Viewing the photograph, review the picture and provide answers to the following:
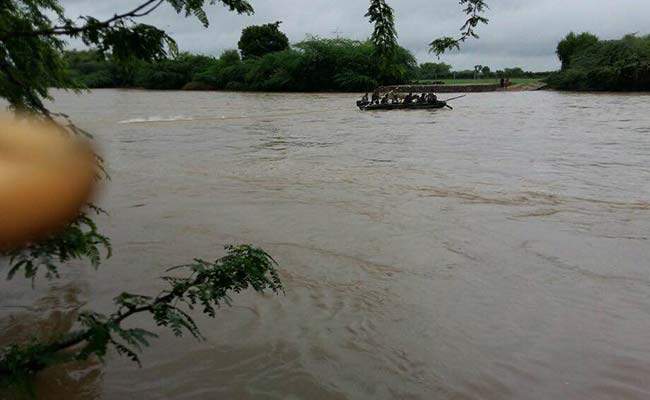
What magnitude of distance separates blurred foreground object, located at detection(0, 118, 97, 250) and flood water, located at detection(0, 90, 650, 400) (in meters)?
1.36

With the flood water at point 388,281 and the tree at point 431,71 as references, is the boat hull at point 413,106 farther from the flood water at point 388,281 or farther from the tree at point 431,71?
the tree at point 431,71

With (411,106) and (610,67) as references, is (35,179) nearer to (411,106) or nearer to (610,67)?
(411,106)

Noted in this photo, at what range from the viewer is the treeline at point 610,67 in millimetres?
46312

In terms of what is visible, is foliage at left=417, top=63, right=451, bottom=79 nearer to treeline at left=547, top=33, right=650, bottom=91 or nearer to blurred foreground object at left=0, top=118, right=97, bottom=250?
treeline at left=547, top=33, right=650, bottom=91

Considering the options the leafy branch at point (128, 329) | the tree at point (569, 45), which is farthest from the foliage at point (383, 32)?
the tree at point (569, 45)

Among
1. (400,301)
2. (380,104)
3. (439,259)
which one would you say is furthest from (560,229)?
(380,104)

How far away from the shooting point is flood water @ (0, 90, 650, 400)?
10.7ft

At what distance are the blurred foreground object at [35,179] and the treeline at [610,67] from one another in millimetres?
51729

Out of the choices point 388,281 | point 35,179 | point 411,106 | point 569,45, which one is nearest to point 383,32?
point 35,179

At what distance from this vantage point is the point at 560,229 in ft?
22.1

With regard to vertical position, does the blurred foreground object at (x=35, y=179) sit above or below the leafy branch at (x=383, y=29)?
below

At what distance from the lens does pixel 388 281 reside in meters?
4.98

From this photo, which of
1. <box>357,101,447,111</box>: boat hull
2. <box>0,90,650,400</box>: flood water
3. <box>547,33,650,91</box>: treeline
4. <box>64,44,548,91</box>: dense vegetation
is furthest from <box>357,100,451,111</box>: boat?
<box>547,33,650,91</box>: treeline

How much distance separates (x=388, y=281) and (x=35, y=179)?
346 centimetres
